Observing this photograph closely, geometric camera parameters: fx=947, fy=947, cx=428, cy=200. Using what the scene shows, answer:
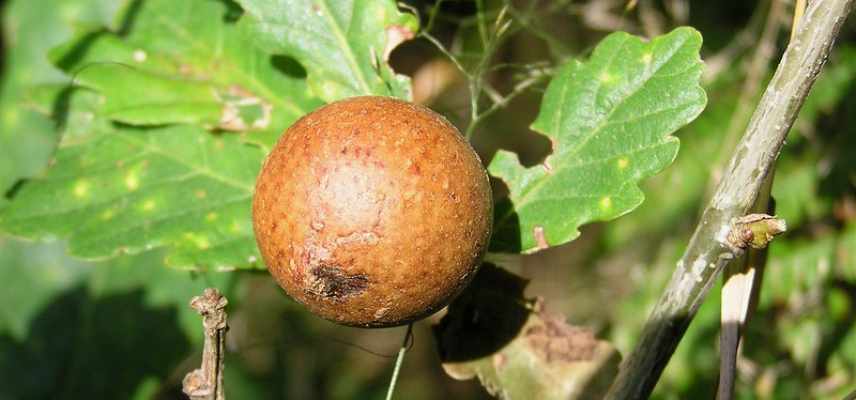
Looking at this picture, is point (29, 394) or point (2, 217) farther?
point (29, 394)

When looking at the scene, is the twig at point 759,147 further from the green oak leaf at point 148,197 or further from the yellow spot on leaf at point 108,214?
the yellow spot on leaf at point 108,214

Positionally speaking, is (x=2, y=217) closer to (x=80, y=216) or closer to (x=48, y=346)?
(x=80, y=216)

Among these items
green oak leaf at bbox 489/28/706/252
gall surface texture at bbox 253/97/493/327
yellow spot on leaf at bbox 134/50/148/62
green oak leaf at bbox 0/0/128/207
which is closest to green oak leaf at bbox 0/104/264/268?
yellow spot on leaf at bbox 134/50/148/62

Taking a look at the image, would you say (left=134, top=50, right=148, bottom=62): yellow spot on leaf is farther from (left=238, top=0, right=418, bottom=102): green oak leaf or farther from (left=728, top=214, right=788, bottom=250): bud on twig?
(left=728, top=214, right=788, bottom=250): bud on twig

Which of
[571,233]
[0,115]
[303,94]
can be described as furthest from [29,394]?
[571,233]

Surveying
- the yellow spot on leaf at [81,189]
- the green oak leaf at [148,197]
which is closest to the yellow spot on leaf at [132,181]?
the green oak leaf at [148,197]

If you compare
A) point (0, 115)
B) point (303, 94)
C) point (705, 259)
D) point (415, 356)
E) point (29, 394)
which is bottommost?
point (415, 356)
